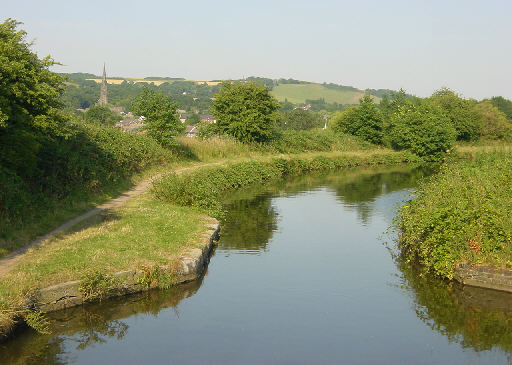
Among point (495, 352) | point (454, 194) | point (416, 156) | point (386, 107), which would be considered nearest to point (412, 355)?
point (495, 352)

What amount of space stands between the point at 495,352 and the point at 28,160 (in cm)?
1330

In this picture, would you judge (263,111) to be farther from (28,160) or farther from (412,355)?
(412,355)

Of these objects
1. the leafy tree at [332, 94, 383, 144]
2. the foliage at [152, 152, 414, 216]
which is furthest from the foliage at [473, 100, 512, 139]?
the foliage at [152, 152, 414, 216]

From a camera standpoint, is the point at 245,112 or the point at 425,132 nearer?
the point at 245,112

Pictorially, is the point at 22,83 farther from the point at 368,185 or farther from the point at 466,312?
the point at 368,185

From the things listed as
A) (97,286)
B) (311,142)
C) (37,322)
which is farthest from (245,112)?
(37,322)

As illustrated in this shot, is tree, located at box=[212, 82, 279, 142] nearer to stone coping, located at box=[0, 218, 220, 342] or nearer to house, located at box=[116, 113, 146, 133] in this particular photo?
house, located at box=[116, 113, 146, 133]

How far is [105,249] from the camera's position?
12.8m

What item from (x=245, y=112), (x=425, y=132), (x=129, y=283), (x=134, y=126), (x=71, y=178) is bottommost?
(x=129, y=283)

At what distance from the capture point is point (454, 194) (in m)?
14.4

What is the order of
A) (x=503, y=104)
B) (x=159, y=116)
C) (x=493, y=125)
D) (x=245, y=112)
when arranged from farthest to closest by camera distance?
1. (x=503, y=104)
2. (x=493, y=125)
3. (x=245, y=112)
4. (x=159, y=116)

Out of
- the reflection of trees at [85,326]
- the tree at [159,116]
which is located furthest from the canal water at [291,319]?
the tree at [159,116]

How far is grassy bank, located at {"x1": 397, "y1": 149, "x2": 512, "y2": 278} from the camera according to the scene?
1258 centimetres

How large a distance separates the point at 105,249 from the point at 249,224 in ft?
26.6
